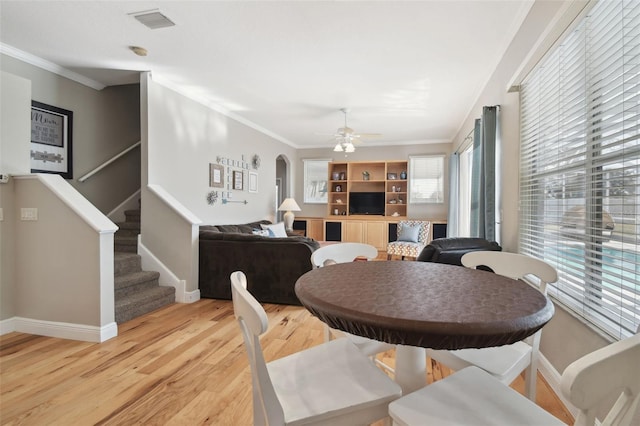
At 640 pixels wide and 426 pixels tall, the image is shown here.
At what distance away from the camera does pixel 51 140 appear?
3668mm

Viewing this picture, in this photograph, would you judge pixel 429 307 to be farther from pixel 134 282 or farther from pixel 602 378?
pixel 134 282

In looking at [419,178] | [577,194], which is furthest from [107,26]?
[419,178]

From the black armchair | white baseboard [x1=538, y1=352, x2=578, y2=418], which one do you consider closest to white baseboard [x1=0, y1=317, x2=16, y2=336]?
the black armchair

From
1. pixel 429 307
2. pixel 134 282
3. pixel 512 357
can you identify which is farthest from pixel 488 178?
pixel 134 282

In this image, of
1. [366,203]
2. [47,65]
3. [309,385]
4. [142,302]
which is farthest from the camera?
[366,203]

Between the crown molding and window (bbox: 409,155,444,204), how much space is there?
608cm

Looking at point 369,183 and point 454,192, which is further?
point 369,183

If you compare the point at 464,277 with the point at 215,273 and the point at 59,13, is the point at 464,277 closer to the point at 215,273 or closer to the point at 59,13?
the point at 215,273

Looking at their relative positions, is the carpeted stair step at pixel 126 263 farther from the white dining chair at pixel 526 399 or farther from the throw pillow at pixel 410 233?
the throw pillow at pixel 410 233

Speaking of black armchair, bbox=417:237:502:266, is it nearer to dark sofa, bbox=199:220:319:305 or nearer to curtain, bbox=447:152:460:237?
dark sofa, bbox=199:220:319:305

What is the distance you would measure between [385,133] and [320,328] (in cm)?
484

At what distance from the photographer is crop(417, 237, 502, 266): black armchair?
255 centimetres

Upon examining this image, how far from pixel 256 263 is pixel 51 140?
2700 mm

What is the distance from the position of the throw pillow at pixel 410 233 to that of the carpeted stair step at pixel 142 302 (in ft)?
14.9
